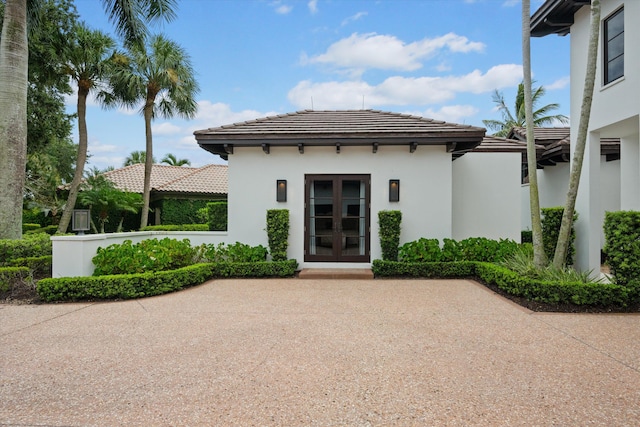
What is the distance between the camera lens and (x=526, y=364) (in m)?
3.71

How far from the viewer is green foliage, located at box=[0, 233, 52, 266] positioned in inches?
308

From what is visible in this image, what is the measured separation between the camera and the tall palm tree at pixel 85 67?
14039 mm

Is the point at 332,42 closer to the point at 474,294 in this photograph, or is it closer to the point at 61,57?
the point at 61,57

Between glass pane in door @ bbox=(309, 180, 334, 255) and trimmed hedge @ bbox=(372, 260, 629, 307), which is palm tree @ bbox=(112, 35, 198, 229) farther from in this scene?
trimmed hedge @ bbox=(372, 260, 629, 307)

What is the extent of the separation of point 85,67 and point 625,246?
18119 mm

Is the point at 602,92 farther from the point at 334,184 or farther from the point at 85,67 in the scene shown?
the point at 85,67

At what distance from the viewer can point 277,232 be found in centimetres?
906

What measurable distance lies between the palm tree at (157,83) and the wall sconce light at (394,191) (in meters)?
12.4

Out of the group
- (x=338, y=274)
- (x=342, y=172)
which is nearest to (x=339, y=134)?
(x=342, y=172)

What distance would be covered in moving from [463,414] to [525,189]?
1368 centimetres

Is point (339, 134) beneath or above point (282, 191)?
above

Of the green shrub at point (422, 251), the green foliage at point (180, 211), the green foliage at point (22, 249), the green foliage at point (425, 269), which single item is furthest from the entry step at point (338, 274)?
the green foliage at point (180, 211)

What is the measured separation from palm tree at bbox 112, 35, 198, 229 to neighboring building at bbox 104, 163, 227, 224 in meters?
2.57

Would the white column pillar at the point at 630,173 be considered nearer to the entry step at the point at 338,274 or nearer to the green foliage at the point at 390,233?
the green foliage at the point at 390,233
